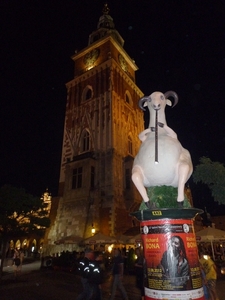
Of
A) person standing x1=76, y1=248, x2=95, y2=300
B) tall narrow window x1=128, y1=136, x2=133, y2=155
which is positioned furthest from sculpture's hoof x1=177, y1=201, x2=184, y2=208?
tall narrow window x1=128, y1=136, x2=133, y2=155

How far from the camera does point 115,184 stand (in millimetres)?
24688

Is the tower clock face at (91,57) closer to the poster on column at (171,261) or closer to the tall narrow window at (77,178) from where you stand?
the tall narrow window at (77,178)

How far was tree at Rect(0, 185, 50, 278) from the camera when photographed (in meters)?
16.1

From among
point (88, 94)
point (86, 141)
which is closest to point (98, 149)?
point (86, 141)

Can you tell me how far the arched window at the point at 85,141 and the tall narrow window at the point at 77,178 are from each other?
3.22 m

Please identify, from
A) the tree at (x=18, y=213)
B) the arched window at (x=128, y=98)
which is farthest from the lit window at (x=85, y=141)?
the tree at (x=18, y=213)

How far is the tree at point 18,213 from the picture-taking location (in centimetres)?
1611

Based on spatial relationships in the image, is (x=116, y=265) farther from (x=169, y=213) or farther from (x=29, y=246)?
(x=29, y=246)

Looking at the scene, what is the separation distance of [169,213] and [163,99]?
2373mm

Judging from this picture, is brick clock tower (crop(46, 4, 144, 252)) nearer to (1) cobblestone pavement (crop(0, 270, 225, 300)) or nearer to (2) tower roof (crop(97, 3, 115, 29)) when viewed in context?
(2) tower roof (crop(97, 3, 115, 29))

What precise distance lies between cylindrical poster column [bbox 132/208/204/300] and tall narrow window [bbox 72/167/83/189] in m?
21.7

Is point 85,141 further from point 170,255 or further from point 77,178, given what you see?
point 170,255

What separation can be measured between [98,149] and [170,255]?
75.9ft

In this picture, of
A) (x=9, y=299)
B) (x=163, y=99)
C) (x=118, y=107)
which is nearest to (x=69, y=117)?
(x=118, y=107)
